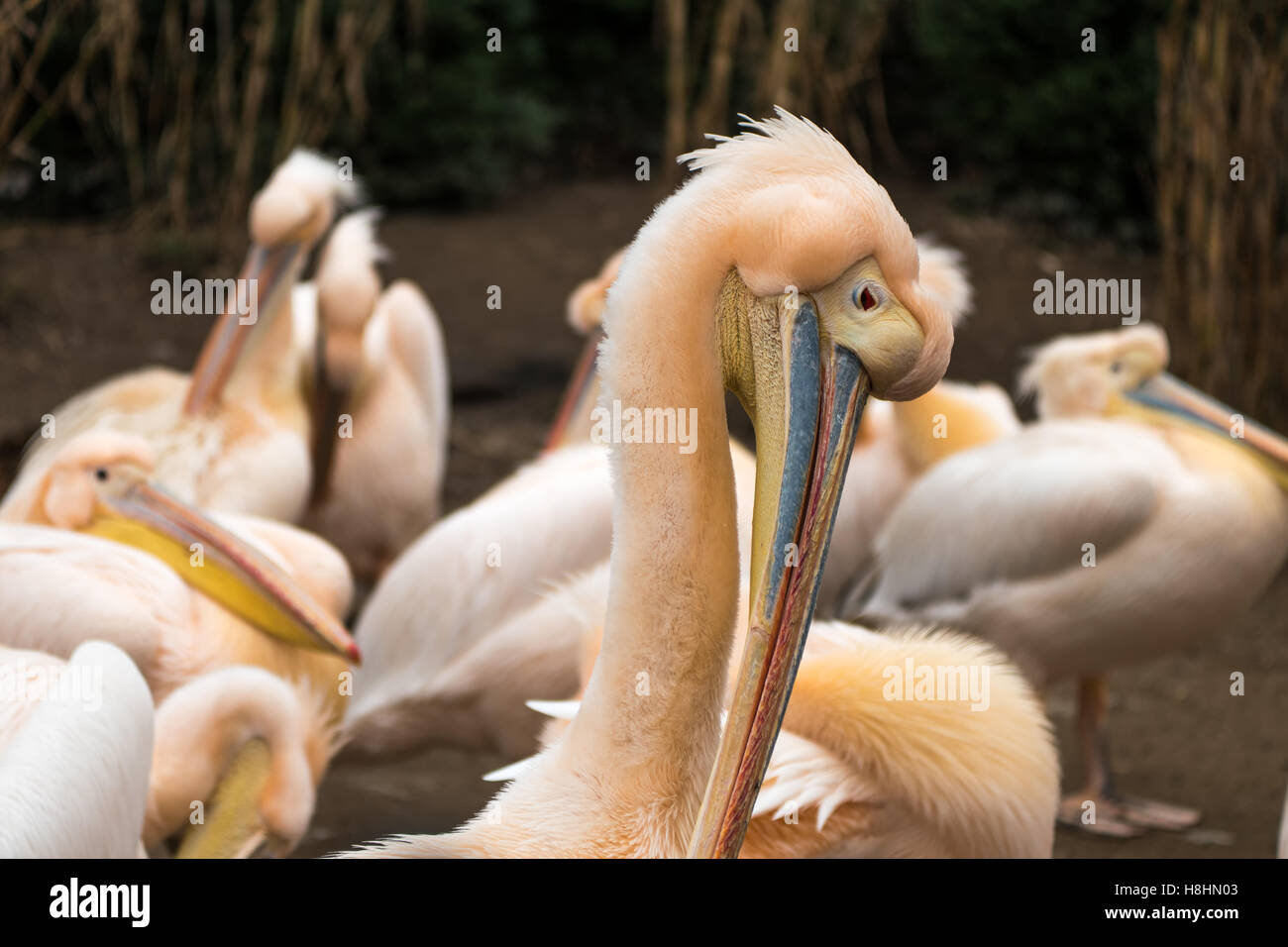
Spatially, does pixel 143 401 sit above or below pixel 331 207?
below

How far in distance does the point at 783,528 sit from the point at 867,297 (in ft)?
0.90

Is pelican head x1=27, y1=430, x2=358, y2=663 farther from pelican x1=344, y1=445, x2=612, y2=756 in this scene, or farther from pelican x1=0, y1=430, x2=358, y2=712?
pelican x1=344, y1=445, x2=612, y2=756

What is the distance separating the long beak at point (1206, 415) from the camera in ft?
12.7

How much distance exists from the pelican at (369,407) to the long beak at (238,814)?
1.91 m

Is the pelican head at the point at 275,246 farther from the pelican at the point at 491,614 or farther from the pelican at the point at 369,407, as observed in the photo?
the pelican at the point at 491,614

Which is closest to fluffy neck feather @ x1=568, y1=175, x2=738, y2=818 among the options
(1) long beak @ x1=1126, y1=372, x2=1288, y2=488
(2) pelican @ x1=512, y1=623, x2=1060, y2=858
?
(2) pelican @ x1=512, y1=623, x2=1060, y2=858

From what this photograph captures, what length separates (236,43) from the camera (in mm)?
8477

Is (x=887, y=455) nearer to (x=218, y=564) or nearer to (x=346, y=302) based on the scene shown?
(x=346, y=302)

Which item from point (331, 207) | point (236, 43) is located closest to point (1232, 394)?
point (331, 207)

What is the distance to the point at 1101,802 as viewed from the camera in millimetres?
4000

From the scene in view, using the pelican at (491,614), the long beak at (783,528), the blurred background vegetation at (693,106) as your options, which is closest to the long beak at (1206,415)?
the pelican at (491,614)

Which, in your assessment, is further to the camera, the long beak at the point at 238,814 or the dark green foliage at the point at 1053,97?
the dark green foliage at the point at 1053,97
